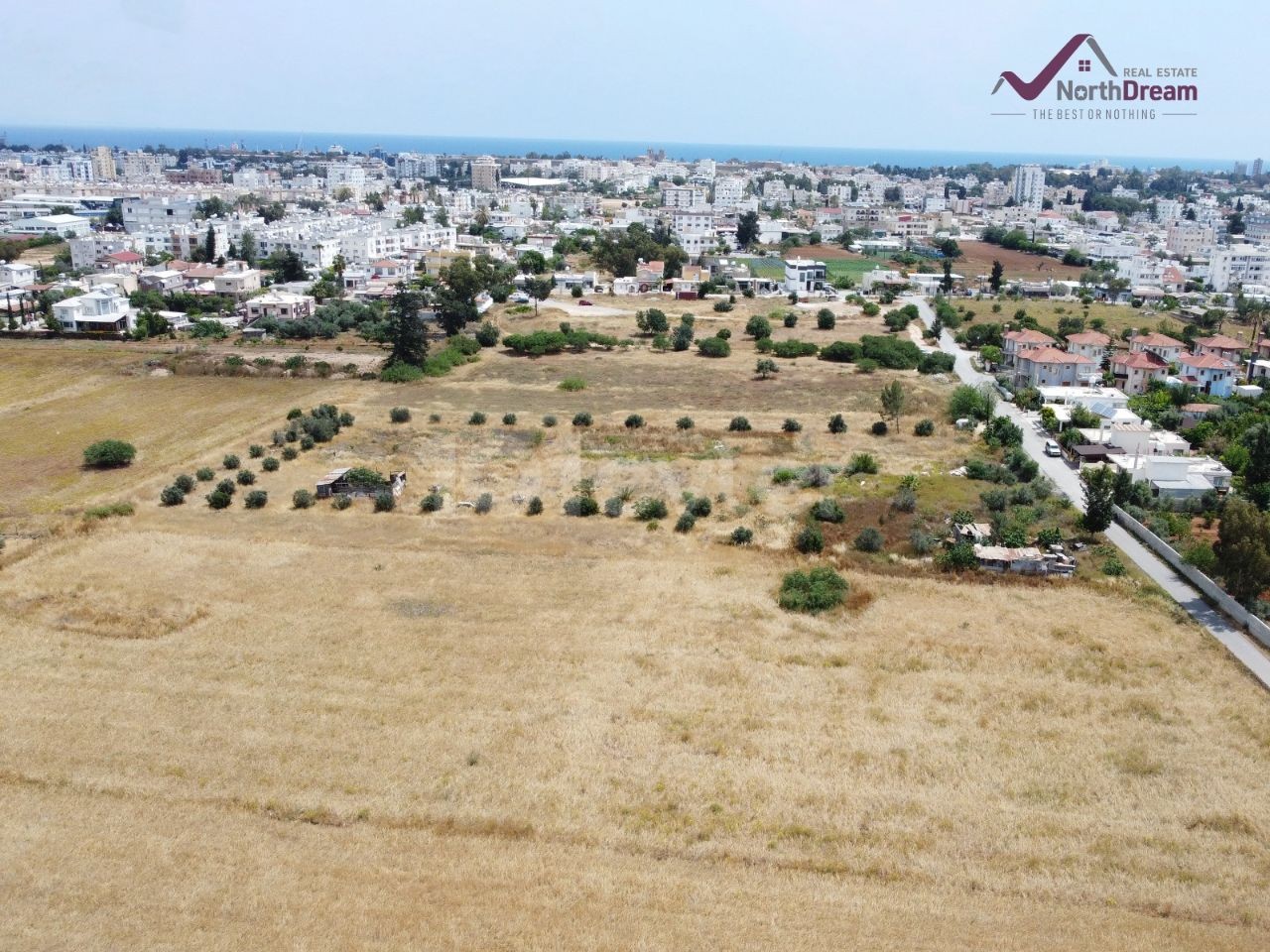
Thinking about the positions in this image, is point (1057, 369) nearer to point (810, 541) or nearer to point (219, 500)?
point (810, 541)

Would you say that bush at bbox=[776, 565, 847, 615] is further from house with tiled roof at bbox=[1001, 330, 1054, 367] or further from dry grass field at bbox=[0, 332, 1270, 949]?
house with tiled roof at bbox=[1001, 330, 1054, 367]

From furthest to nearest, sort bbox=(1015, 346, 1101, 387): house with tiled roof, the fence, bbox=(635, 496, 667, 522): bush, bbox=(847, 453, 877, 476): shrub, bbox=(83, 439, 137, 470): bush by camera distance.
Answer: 1. bbox=(1015, 346, 1101, 387): house with tiled roof
2. bbox=(83, 439, 137, 470): bush
3. bbox=(847, 453, 877, 476): shrub
4. bbox=(635, 496, 667, 522): bush
5. the fence

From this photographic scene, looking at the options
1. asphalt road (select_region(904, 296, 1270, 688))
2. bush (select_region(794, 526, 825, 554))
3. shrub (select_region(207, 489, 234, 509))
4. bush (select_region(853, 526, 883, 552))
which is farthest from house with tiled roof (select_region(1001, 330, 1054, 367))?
shrub (select_region(207, 489, 234, 509))

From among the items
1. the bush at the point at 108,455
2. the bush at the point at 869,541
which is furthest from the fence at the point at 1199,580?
the bush at the point at 108,455

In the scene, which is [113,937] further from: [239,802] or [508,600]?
[508,600]

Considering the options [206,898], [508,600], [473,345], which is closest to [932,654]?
[508,600]

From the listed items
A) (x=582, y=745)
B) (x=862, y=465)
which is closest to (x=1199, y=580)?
(x=862, y=465)

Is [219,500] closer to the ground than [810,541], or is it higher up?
closer to the ground

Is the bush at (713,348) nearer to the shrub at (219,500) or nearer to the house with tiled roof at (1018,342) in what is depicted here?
the house with tiled roof at (1018,342)
